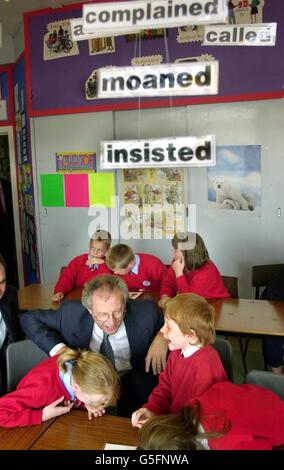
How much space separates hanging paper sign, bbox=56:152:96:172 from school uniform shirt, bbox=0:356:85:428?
131 inches

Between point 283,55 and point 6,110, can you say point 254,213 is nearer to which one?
point 283,55

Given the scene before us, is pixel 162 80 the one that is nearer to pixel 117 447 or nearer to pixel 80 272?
pixel 117 447

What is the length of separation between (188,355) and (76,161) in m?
3.58

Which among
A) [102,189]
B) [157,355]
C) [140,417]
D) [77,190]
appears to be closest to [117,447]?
[140,417]

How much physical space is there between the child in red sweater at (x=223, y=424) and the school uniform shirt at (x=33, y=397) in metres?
0.53

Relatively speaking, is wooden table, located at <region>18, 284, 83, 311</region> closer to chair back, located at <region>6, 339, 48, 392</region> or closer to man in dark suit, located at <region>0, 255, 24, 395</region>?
man in dark suit, located at <region>0, 255, 24, 395</region>

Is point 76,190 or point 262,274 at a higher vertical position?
point 76,190

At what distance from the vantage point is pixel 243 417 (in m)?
1.39

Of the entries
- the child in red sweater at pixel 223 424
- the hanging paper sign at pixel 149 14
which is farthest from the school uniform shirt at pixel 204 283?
the hanging paper sign at pixel 149 14

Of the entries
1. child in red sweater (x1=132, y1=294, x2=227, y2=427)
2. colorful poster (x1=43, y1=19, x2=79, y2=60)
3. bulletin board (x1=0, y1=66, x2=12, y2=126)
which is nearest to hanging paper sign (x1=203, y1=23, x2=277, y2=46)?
child in red sweater (x1=132, y1=294, x2=227, y2=427)

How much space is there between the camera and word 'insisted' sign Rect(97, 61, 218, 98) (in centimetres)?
181

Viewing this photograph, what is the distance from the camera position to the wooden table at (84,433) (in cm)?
152

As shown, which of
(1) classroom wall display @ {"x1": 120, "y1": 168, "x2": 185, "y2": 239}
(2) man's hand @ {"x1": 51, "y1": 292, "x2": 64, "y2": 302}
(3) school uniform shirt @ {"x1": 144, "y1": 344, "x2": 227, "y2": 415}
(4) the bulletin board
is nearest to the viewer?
(3) school uniform shirt @ {"x1": 144, "y1": 344, "x2": 227, "y2": 415}
